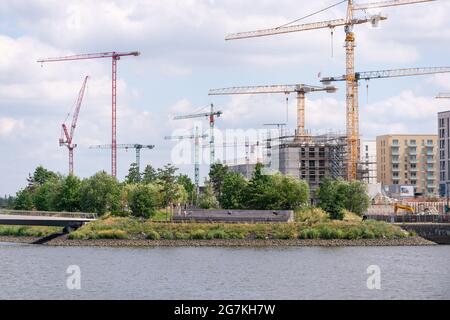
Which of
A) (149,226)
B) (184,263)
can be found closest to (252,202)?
(149,226)

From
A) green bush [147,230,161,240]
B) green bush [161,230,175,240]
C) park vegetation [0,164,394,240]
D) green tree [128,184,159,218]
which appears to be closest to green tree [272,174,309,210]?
park vegetation [0,164,394,240]

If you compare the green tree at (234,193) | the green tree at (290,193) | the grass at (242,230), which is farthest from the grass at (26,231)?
the green tree at (290,193)

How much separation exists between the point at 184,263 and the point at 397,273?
21235 millimetres

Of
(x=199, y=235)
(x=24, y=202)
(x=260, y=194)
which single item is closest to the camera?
(x=199, y=235)

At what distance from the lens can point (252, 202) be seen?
146000 millimetres

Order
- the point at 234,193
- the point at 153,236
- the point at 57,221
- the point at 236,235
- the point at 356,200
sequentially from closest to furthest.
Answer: the point at 236,235 → the point at 153,236 → the point at 57,221 → the point at 356,200 → the point at 234,193

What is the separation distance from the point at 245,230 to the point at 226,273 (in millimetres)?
43702

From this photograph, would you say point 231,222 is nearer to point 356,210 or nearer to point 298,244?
point 298,244

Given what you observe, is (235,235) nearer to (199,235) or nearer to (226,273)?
(199,235)

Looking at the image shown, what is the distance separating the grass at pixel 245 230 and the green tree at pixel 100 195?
27.2m

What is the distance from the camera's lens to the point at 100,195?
522 ft

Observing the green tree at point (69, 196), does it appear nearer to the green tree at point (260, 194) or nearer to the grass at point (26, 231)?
the grass at point (26, 231)

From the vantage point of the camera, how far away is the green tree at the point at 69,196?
16525 centimetres

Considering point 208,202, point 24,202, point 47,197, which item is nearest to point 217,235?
point 208,202
